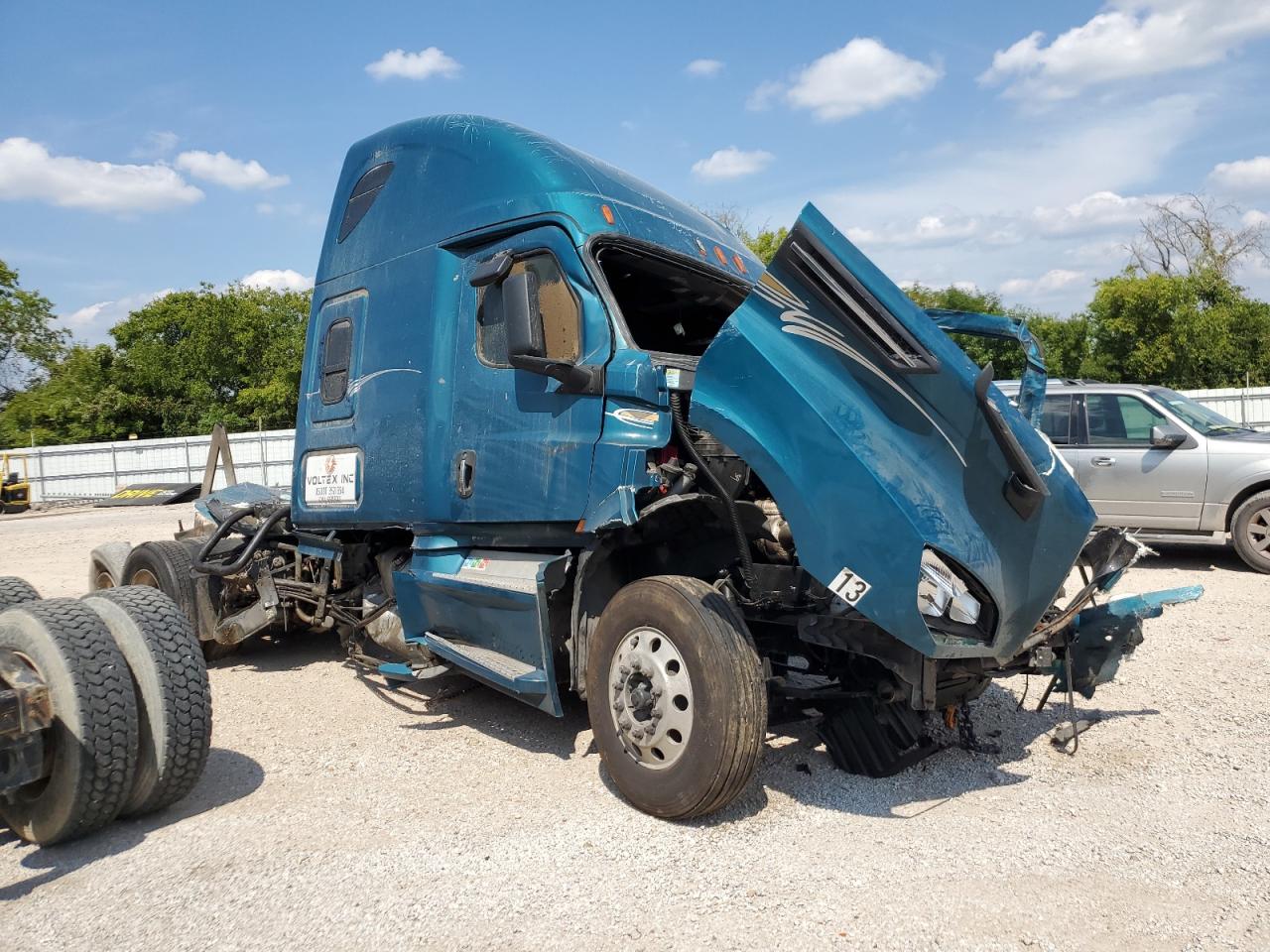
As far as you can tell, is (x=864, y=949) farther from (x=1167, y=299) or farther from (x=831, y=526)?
(x=1167, y=299)

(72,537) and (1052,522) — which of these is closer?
(1052,522)

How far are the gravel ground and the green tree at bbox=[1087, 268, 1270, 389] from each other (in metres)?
28.4

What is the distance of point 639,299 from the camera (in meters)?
5.48

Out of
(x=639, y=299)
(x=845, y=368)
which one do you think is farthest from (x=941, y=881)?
(x=639, y=299)

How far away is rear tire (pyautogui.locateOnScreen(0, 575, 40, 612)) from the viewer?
497 cm

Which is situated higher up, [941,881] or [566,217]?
[566,217]

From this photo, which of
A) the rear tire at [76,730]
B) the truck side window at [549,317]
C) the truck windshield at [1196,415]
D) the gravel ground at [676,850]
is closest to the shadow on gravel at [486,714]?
the gravel ground at [676,850]

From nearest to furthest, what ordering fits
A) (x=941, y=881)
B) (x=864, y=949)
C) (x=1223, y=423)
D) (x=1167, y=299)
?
(x=864, y=949) → (x=941, y=881) → (x=1223, y=423) → (x=1167, y=299)

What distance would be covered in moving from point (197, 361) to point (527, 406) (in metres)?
45.5

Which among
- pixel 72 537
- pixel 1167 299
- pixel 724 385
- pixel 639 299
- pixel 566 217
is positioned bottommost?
pixel 72 537

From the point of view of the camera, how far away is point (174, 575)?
706 centimetres

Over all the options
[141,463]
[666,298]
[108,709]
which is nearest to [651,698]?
[108,709]

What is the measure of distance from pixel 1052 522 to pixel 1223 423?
8606 mm

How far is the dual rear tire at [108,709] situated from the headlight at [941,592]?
3086 mm
